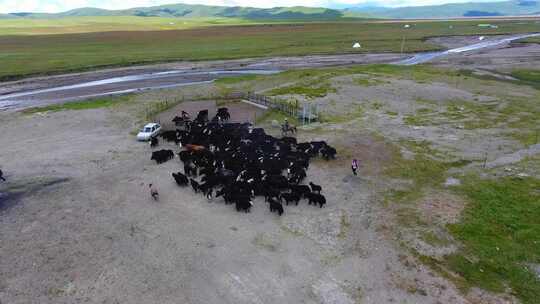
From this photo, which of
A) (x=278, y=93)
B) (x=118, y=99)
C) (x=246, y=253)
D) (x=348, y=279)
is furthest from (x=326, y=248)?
(x=118, y=99)

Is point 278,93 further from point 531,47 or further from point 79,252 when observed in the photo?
point 531,47

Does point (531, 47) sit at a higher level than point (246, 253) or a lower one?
higher

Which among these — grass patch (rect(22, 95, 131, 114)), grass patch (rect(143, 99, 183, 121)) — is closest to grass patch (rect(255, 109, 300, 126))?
grass patch (rect(143, 99, 183, 121))

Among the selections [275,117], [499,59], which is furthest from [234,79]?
[499,59]

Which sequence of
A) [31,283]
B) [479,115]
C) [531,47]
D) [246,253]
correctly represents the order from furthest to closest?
[531,47] < [479,115] < [246,253] < [31,283]

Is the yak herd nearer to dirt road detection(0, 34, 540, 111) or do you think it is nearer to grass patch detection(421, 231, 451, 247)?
grass patch detection(421, 231, 451, 247)

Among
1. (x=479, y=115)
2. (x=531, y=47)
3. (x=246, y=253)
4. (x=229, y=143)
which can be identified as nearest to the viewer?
(x=246, y=253)

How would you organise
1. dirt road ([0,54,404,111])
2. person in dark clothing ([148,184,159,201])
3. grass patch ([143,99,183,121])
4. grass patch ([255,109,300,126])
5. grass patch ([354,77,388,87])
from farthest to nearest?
grass patch ([354,77,388,87]), dirt road ([0,54,404,111]), grass patch ([143,99,183,121]), grass patch ([255,109,300,126]), person in dark clothing ([148,184,159,201])

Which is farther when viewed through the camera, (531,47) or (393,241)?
(531,47)
